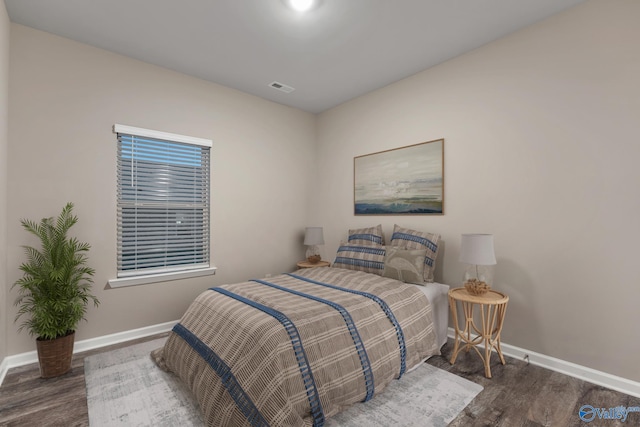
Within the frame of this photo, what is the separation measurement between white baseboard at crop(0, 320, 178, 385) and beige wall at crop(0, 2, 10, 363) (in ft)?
0.34

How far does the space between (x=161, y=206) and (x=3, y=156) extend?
4.11 feet

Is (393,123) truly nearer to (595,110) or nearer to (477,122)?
(477,122)

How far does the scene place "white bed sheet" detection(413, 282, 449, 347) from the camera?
109 inches

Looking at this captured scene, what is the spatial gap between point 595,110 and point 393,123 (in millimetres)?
1860

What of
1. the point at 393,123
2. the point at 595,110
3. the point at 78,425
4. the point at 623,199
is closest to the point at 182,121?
the point at 393,123

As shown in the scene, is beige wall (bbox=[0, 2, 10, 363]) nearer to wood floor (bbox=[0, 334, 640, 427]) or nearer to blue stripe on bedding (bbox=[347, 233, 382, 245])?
wood floor (bbox=[0, 334, 640, 427])

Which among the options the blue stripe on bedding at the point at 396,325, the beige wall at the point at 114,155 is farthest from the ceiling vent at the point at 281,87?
the blue stripe on bedding at the point at 396,325

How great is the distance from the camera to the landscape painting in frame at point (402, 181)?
3.22 metres

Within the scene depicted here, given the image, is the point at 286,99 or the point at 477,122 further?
the point at 286,99

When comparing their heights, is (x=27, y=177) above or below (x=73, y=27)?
below

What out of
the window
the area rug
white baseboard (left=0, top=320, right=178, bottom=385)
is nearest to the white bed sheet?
the area rug

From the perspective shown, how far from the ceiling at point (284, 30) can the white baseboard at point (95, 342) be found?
2826 millimetres

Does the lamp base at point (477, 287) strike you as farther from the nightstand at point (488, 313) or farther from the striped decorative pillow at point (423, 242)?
the striped decorative pillow at point (423, 242)

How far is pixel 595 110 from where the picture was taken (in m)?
2.25
